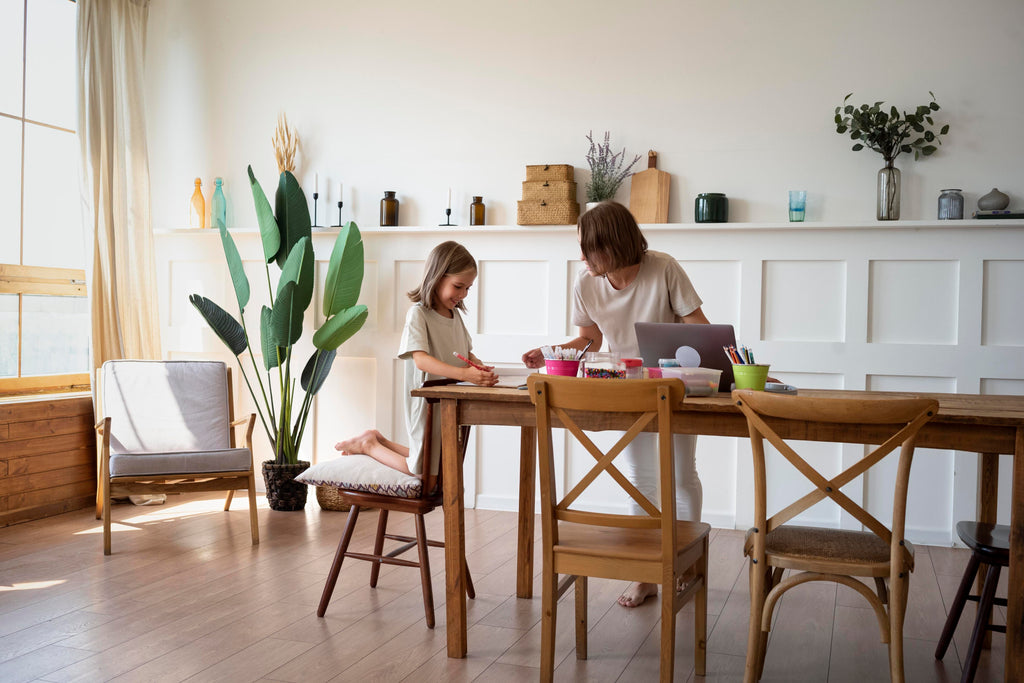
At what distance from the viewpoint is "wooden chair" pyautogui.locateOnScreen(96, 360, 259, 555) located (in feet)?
12.5

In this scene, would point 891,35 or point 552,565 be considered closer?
point 552,565

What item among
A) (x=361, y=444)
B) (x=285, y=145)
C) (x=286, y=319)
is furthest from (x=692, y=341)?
(x=285, y=145)

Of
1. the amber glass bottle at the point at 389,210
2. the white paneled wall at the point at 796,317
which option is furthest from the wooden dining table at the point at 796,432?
the amber glass bottle at the point at 389,210

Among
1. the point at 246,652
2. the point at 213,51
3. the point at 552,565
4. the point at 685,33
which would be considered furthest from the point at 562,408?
the point at 213,51

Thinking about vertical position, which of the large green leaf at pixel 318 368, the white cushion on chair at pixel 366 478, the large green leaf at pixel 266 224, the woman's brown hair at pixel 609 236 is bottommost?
the white cushion on chair at pixel 366 478

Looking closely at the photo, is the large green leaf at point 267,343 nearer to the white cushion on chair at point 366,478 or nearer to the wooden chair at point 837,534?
the white cushion on chair at point 366,478

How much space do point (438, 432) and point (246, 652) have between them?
88cm

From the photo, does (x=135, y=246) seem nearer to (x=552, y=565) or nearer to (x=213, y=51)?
(x=213, y=51)

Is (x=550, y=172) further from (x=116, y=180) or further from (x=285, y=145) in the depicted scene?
(x=116, y=180)

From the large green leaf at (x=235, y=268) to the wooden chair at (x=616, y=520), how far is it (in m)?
2.85

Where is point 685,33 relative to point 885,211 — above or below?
above

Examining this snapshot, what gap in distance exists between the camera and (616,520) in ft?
7.28

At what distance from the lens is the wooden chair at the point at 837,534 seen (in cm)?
198

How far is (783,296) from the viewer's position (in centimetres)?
426
